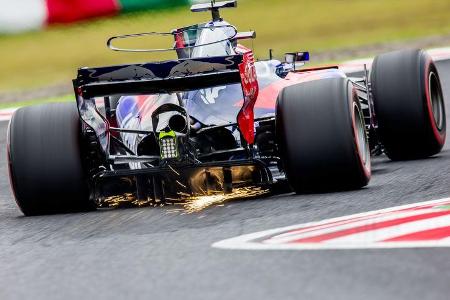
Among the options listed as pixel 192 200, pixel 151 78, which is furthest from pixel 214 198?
pixel 151 78

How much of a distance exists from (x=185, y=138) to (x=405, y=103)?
2.13 meters

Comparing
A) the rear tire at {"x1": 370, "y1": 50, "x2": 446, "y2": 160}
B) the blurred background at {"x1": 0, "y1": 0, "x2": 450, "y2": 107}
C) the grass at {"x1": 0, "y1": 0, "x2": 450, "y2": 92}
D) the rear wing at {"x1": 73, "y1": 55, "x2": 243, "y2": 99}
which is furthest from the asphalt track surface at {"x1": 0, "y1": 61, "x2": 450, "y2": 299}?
the grass at {"x1": 0, "y1": 0, "x2": 450, "y2": 92}

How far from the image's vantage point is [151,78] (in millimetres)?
7992

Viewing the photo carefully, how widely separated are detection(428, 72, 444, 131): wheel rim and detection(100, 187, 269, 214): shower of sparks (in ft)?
6.68

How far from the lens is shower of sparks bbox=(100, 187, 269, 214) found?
8172mm

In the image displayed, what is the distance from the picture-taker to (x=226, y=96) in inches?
356

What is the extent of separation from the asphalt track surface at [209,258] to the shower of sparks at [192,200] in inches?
6.5

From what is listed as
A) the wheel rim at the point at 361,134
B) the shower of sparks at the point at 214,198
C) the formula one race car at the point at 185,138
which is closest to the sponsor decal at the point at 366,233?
the formula one race car at the point at 185,138

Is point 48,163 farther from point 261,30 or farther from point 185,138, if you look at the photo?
point 261,30

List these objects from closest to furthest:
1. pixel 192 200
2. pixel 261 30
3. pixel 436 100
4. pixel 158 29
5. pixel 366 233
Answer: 1. pixel 366 233
2. pixel 192 200
3. pixel 436 100
4. pixel 158 29
5. pixel 261 30

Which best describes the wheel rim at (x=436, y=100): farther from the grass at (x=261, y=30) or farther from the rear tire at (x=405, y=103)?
the grass at (x=261, y=30)

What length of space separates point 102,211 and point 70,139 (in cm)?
53

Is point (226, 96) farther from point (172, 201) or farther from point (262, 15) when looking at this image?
point (262, 15)

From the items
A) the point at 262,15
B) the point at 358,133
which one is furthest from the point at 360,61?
the point at 358,133
